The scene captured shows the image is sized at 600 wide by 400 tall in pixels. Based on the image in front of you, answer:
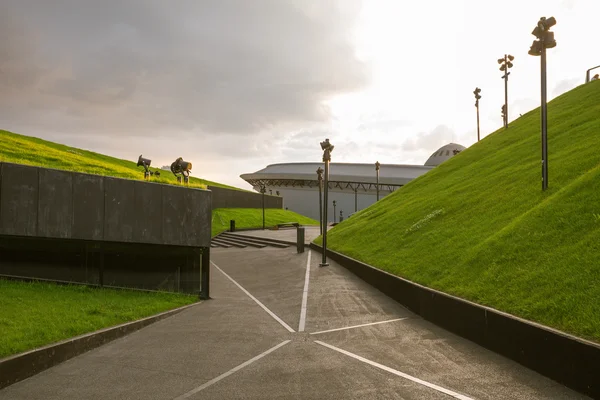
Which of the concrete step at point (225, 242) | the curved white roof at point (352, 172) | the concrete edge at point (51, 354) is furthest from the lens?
the curved white roof at point (352, 172)

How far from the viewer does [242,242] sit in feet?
118

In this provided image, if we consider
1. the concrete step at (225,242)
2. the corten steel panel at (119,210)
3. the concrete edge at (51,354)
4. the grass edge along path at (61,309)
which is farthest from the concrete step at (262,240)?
the concrete edge at (51,354)

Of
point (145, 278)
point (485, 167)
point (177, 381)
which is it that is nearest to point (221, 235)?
point (485, 167)

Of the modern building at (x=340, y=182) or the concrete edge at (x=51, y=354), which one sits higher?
the modern building at (x=340, y=182)

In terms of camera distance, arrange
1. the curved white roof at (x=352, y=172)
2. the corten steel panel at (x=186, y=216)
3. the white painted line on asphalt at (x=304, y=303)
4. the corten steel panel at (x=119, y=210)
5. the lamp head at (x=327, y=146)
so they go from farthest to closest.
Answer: the curved white roof at (x=352, y=172) → the lamp head at (x=327, y=146) → the corten steel panel at (x=186, y=216) → the corten steel panel at (x=119, y=210) → the white painted line on asphalt at (x=304, y=303)

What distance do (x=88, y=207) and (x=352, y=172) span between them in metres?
76.0

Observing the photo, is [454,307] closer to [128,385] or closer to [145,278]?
[128,385]

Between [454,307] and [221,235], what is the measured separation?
34190 mm

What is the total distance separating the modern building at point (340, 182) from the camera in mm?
81938

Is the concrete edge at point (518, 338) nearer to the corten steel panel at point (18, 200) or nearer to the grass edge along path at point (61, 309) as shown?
the grass edge along path at point (61, 309)

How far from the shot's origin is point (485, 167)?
24.2m

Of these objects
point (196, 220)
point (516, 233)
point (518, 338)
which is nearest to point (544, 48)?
point (516, 233)

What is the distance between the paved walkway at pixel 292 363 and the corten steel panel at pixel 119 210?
125 inches

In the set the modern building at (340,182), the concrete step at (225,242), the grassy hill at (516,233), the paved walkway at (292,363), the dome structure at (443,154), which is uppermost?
the dome structure at (443,154)
